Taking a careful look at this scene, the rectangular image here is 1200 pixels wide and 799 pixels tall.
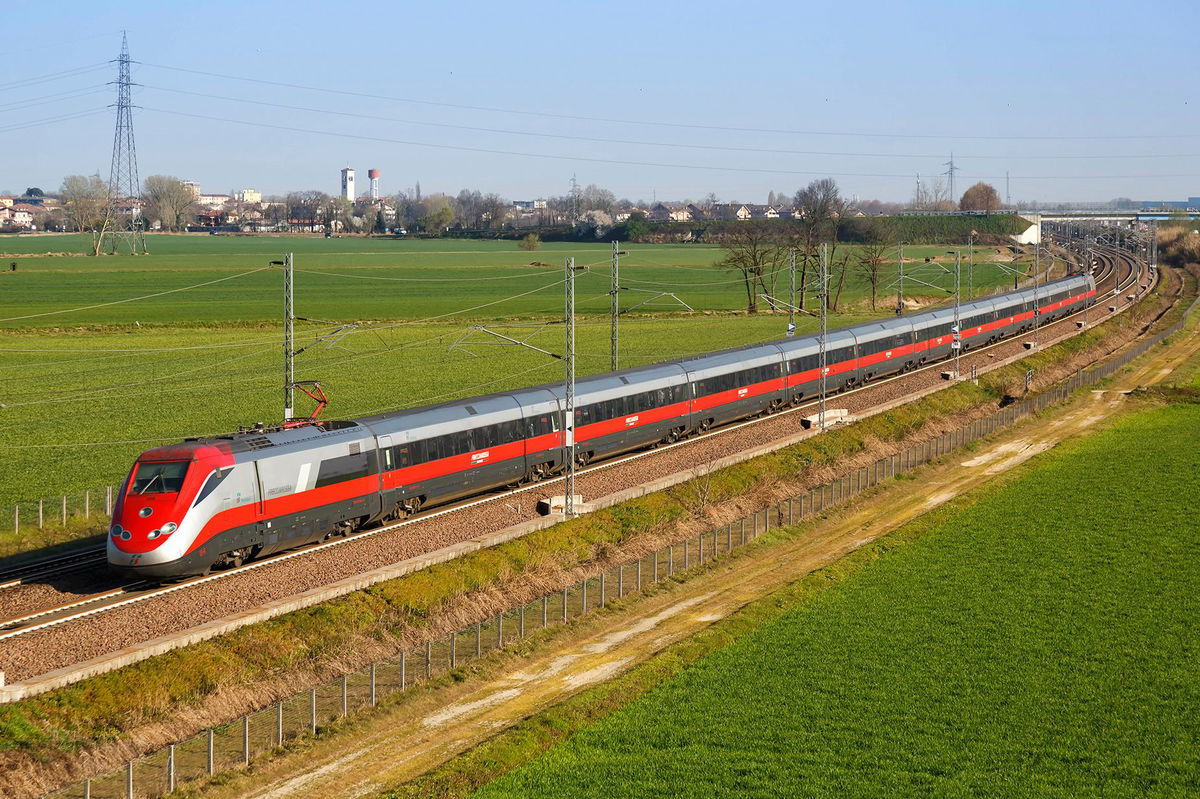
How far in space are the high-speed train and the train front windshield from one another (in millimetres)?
36

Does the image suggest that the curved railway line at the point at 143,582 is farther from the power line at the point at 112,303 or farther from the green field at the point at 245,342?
the power line at the point at 112,303

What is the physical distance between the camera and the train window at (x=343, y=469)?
36.2 m

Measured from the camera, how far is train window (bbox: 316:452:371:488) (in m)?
36.2

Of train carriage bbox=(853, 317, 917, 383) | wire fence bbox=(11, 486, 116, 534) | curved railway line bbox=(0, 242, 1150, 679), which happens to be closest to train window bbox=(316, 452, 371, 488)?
curved railway line bbox=(0, 242, 1150, 679)

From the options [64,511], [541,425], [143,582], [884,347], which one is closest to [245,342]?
[884,347]

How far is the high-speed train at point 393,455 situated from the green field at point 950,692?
11.8m

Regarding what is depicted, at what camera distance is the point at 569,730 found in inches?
1065

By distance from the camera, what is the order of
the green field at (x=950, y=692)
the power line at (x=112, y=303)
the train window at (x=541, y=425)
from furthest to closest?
the power line at (x=112, y=303) < the train window at (x=541, y=425) < the green field at (x=950, y=692)

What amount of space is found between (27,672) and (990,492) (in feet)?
127

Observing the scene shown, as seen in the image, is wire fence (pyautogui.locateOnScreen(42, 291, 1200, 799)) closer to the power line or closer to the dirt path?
the dirt path

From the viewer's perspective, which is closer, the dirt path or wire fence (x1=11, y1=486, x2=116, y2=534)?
the dirt path

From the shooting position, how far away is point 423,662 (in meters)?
31.5

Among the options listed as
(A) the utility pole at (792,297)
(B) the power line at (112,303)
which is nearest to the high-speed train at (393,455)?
(A) the utility pole at (792,297)

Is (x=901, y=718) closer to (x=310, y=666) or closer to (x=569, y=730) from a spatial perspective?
(x=569, y=730)
